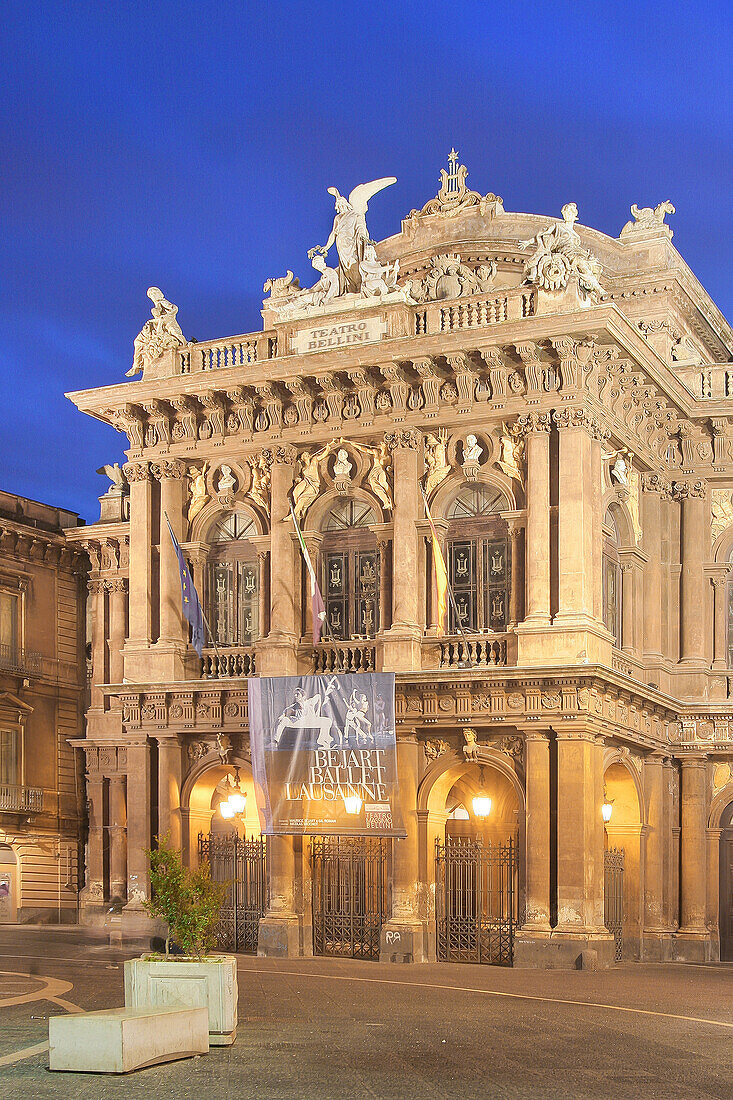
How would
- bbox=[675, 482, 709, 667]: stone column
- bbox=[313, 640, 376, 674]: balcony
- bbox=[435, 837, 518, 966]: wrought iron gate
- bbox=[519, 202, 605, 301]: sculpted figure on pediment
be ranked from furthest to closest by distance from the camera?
bbox=[675, 482, 709, 667]: stone column < bbox=[313, 640, 376, 674]: balcony < bbox=[519, 202, 605, 301]: sculpted figure on pediment < bbox=[435, 837, 518, 966]: wrought iron gate

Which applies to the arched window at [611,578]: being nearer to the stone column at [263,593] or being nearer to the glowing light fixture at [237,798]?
the stone column at [263,593]

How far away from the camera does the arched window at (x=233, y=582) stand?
35.0 m

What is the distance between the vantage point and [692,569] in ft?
119

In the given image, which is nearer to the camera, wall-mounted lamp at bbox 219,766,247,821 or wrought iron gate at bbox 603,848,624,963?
wrought iron gate at bbox 603,848,624,963

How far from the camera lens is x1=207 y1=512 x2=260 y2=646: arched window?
115 ft

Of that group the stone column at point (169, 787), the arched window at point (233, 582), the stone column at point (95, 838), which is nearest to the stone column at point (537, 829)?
the arched window at point (233, 582)

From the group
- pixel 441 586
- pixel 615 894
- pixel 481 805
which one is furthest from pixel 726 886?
pixel 441 586

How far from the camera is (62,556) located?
1919 inches

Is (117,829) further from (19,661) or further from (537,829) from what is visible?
(537,829)

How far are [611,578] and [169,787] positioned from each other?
36.2ft

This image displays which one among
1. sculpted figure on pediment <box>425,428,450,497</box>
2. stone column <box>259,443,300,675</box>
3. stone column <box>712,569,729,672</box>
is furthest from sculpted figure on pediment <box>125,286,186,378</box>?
stone column <box>712,569,729,672</box>

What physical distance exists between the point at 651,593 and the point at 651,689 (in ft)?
10.7

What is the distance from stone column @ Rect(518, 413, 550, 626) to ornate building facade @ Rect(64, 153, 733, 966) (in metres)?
0.06

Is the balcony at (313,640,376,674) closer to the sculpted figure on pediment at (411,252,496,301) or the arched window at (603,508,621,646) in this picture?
the arched window at (603,508,621,646)
